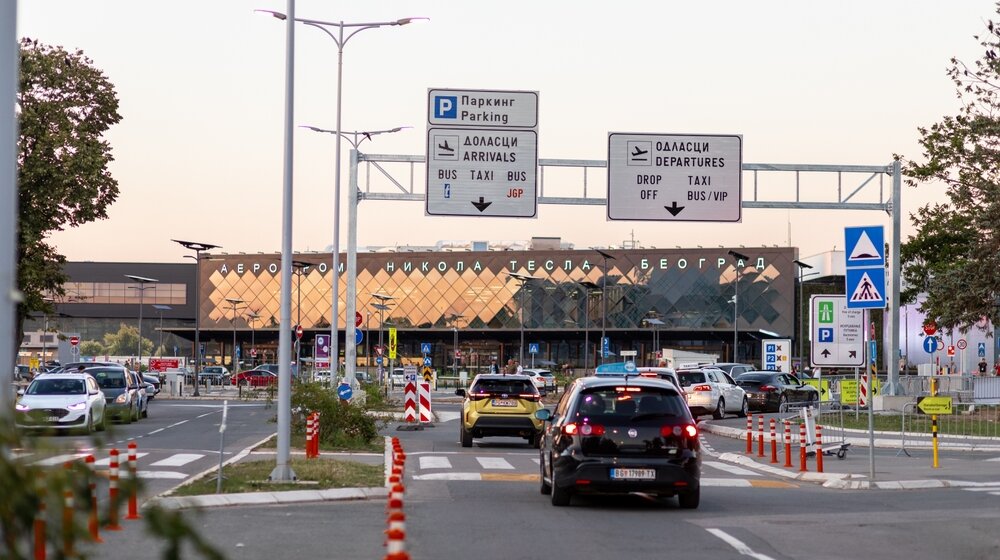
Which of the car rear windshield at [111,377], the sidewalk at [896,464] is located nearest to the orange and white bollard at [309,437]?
the sidewalk at [896,464]

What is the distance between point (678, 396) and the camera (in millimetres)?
16719

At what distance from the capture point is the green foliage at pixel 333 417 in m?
28.0

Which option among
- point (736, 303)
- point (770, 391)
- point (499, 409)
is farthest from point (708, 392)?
point (736, 303)

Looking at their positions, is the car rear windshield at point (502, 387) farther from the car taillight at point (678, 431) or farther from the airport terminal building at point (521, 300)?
the airport terminal building at point (521, 300)

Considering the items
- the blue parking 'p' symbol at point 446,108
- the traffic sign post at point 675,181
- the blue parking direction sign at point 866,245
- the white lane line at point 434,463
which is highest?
the blue parking 'p' symbol at point 446,108

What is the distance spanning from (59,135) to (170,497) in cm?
3160

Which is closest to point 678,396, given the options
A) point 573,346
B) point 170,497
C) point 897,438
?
point 170,497

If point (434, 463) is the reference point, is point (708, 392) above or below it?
above

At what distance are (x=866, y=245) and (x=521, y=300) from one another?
93.8 m

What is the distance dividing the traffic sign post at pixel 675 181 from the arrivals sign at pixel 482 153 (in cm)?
219

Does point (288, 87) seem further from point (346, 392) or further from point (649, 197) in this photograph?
point (649, 197)

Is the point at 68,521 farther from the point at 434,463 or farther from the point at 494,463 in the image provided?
the point at 494,463

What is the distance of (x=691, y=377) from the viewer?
1752 inches

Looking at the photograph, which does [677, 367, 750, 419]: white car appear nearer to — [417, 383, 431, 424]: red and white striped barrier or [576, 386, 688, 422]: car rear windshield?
[417, 383, 431, 424]: red and white striped barrier
